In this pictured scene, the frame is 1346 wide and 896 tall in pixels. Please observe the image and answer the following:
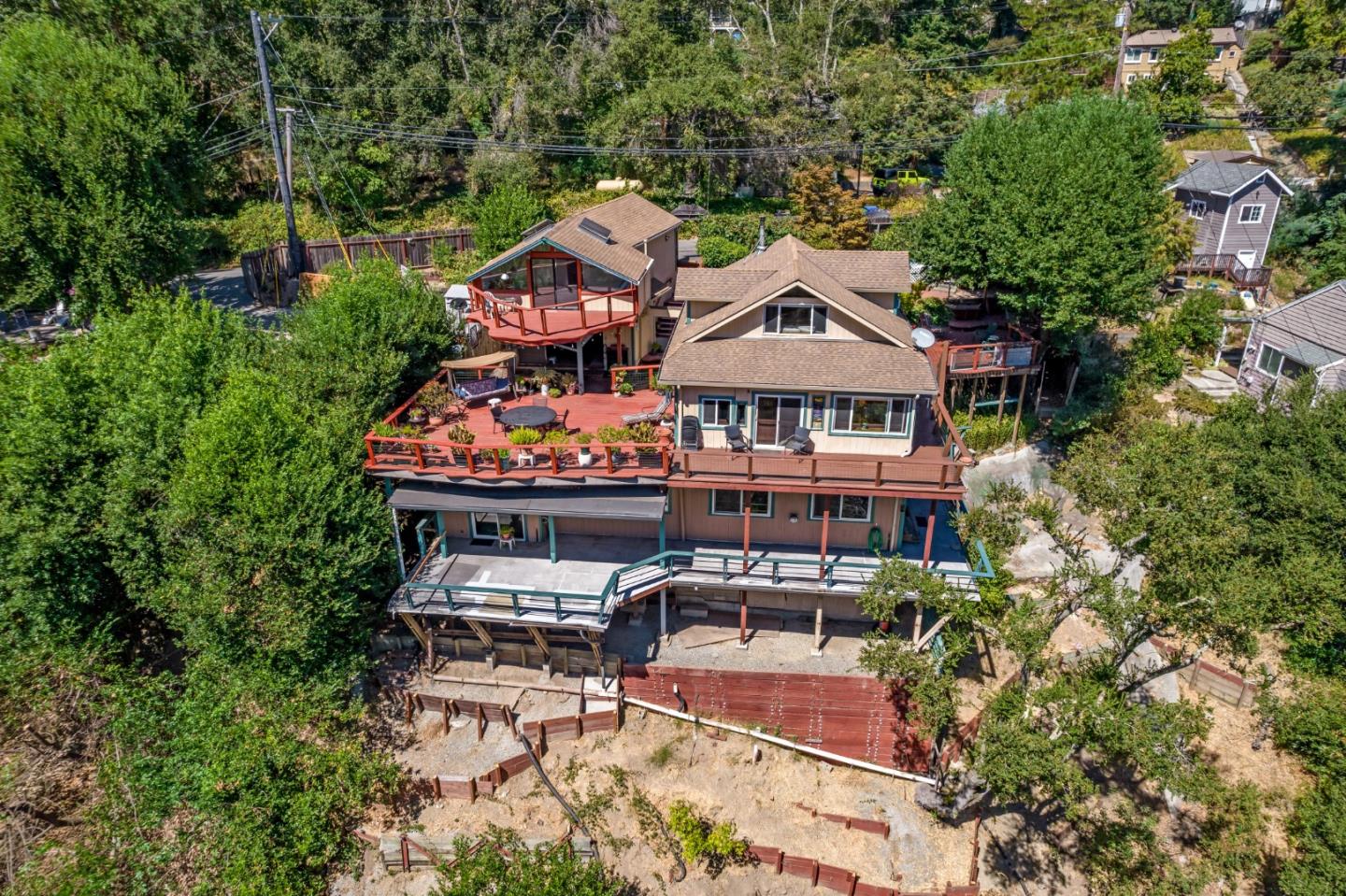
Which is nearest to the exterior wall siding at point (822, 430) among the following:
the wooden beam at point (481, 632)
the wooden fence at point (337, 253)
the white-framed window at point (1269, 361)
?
the wooden beam at point (481, 632)

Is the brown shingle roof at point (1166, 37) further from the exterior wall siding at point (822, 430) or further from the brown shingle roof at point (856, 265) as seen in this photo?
the exterior wall siding at point (822, 430)

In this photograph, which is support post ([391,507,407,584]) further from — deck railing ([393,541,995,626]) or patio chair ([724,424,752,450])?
patio chair ([724,424,752,450])

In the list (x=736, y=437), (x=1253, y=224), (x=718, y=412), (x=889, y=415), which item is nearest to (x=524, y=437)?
(x=718, y=412)

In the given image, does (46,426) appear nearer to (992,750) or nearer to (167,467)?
(167,467)

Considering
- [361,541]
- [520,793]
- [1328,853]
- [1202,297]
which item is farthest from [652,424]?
[1202,297]

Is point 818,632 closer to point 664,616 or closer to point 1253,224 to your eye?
point 664,616

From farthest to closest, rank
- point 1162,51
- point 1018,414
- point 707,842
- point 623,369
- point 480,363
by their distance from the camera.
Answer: point 1162,51 → point 1018,414 → point 623,369 → point 480,363 → point 707,842

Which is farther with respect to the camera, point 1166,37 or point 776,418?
point 1166,37
